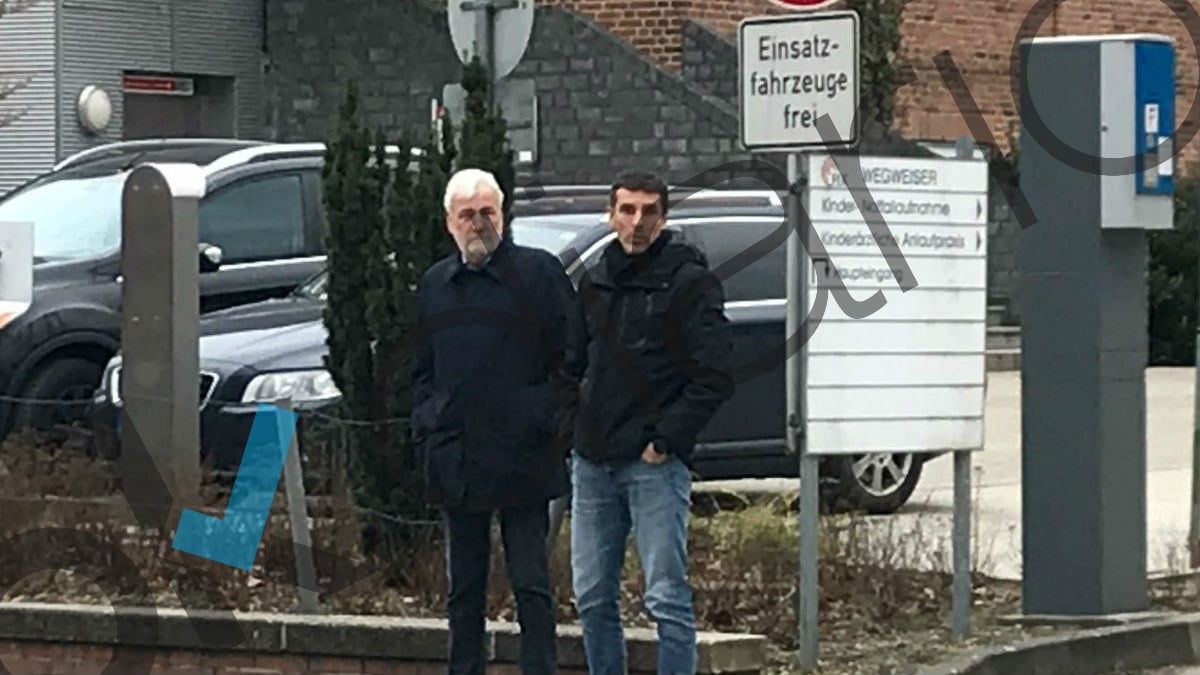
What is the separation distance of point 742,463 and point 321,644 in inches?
171

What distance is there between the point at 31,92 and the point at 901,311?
16.4m

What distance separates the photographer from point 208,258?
1494 centimetres

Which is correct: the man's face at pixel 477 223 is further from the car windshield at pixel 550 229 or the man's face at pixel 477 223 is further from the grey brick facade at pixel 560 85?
the grey brick facade at pixel 560 85

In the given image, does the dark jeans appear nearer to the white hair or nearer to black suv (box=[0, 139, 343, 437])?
the white hair

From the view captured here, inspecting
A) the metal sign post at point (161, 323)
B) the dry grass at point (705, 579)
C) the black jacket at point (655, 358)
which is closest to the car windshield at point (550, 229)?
the metal sign post at point (161, 323)

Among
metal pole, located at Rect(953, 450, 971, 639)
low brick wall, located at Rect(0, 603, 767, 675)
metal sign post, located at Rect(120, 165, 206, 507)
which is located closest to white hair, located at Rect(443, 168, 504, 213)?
low brick wall, located at Rect(0, 603, 767, 675)

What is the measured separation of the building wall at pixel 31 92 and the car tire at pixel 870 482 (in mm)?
12889

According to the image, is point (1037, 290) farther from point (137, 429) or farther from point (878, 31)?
point (878, 31)

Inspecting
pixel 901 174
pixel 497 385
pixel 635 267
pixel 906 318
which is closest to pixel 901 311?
pixel 906 318

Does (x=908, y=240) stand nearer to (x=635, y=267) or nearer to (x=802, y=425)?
(x=802, y=425)

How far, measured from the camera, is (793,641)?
9812 millimetres

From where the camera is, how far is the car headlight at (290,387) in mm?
12602

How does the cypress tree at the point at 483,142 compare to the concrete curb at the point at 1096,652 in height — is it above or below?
above

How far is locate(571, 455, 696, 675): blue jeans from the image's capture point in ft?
27.6
